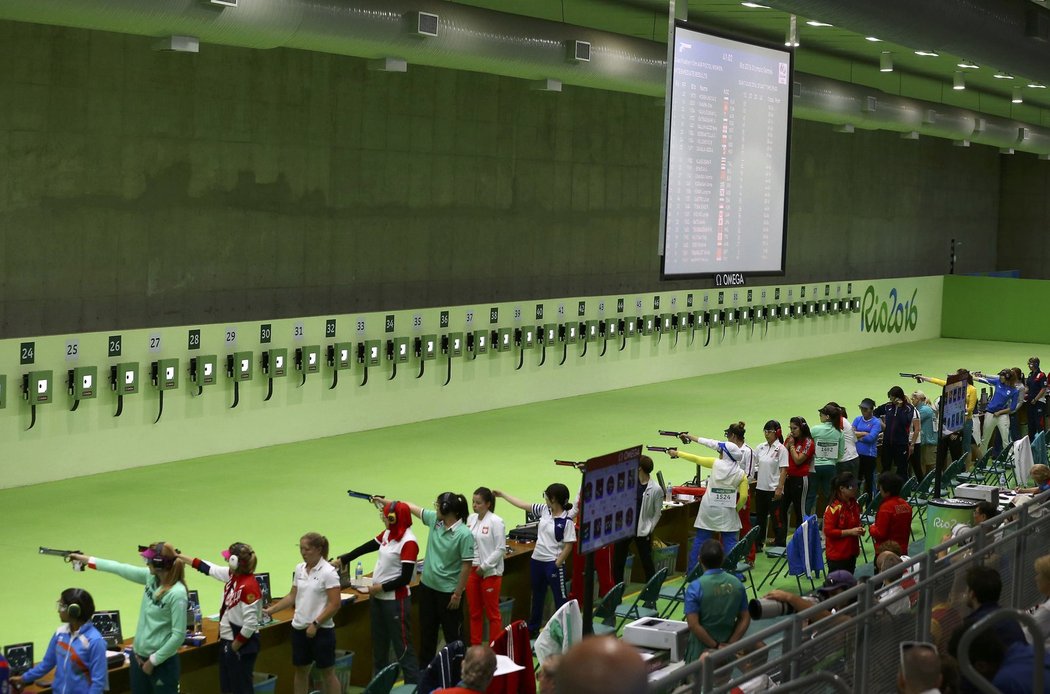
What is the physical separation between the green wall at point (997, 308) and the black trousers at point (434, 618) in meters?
31.9

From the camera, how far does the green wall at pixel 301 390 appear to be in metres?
15.7

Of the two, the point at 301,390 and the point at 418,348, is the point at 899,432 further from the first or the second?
the point at 301,390

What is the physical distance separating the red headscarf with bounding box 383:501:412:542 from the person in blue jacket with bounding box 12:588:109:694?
239cm

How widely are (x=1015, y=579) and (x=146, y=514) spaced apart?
9.04 meters

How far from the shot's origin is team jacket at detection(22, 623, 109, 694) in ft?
24.5

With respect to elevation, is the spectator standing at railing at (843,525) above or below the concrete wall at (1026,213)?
below

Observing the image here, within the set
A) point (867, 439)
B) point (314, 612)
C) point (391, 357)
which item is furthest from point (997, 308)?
point (314, 612)

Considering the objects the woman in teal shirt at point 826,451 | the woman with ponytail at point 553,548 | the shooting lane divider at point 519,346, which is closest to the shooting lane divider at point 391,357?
the shooting lane divider at point 519,346

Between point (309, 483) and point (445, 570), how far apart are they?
7103 millimetres

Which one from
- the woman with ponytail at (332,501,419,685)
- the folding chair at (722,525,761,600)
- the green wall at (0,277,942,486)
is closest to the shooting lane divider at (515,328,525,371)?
the green wall at (0,277,942,486)

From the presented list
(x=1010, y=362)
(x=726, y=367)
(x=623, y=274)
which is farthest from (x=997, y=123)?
(x=623, y=274)

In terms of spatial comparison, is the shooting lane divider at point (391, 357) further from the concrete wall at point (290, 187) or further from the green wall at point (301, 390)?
the concrete wall at point (290, 187)

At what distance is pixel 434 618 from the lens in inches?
381

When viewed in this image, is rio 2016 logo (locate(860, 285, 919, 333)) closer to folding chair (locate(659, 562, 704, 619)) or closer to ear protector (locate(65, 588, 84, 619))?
folding chair (locate(659, 562, 704, 619))
